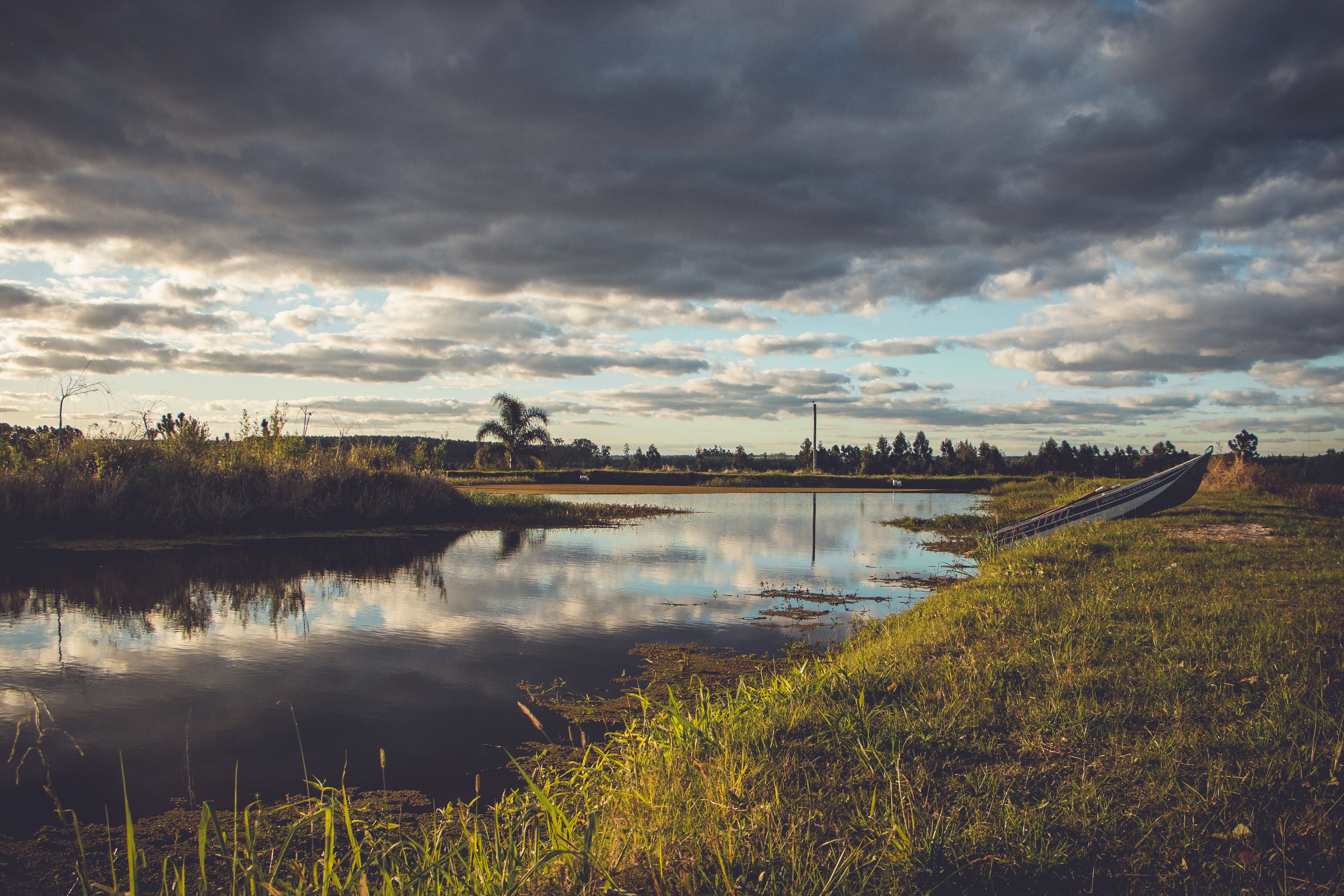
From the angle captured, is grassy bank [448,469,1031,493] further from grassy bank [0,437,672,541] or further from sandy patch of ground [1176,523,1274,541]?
sandy patch of ground [1176,523,1274,541]

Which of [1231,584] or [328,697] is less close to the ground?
[1231,584]

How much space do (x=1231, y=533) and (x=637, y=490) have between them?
27.4 meters

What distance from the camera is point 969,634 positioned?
19.3 ft

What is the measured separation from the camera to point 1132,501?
16141mm

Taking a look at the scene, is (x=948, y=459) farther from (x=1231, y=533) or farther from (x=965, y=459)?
(x=1231, y=533)

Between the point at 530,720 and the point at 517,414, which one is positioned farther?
the point at 517,414

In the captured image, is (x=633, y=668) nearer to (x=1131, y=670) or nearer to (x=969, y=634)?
(x=969, y=634)

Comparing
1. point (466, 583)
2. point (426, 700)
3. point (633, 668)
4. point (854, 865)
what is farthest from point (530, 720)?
point (466, 583)

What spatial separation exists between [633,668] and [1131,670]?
3.91 meters

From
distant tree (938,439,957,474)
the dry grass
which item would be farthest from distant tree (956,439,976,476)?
the dry grass

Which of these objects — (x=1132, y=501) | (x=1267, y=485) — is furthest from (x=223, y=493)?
(x=1267, y=485)

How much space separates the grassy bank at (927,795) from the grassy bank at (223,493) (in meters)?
13.6

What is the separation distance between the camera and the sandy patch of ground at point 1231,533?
1122cm

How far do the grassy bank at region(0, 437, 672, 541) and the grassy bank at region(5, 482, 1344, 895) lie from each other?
13561mm
